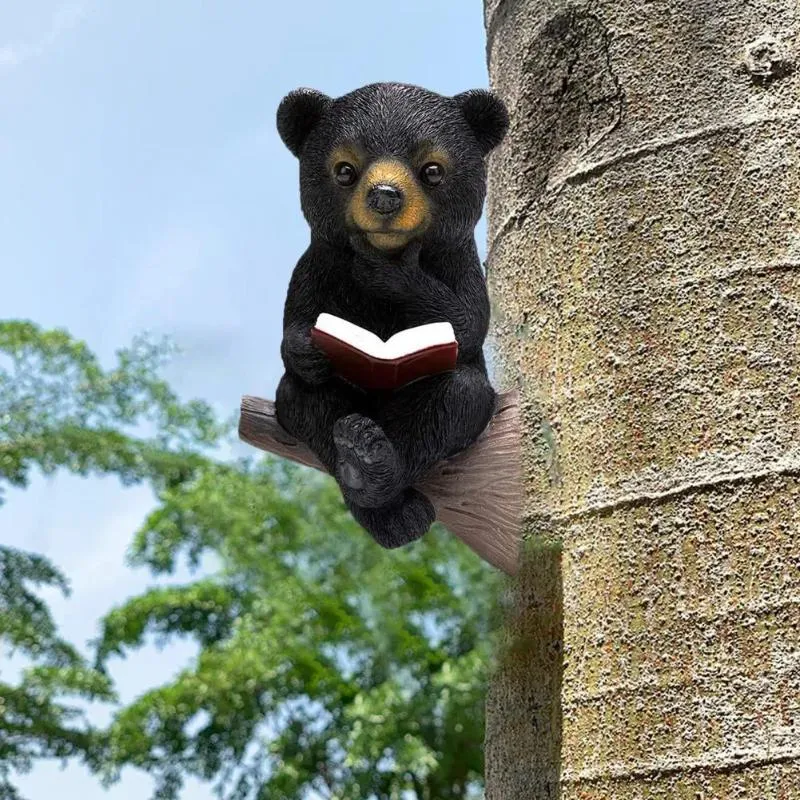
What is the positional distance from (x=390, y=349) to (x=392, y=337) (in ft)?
0.04

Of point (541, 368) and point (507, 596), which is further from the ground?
point (541, 368)

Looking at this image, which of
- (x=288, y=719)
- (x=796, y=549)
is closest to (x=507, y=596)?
(x=796, y=549)

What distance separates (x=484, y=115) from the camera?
665mm

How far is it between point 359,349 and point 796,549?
0.28 metres

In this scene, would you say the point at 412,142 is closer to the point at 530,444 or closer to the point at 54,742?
the point at 530,444

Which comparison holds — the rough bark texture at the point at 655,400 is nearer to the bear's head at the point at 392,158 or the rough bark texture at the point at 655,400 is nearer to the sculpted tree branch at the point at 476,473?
the sculpted tree branch at the point at 476,473

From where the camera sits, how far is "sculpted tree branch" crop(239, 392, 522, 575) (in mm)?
726

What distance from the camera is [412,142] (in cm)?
64

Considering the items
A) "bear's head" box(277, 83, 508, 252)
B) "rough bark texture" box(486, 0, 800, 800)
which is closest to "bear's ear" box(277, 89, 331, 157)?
"bear's head" box(277, 83, 508, 252)

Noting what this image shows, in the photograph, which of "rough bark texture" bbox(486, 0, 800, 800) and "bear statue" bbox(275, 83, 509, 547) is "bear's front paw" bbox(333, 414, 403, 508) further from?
"rough bark texture" bbox(486, 0, 800, 800)

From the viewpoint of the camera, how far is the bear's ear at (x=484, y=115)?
66 cm

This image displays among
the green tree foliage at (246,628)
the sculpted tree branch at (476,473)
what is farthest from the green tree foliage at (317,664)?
the sculpted tree branch at (476,473)

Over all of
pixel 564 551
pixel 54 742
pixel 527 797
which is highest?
pixel 54 742

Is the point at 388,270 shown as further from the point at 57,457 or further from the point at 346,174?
the point at 57,457
